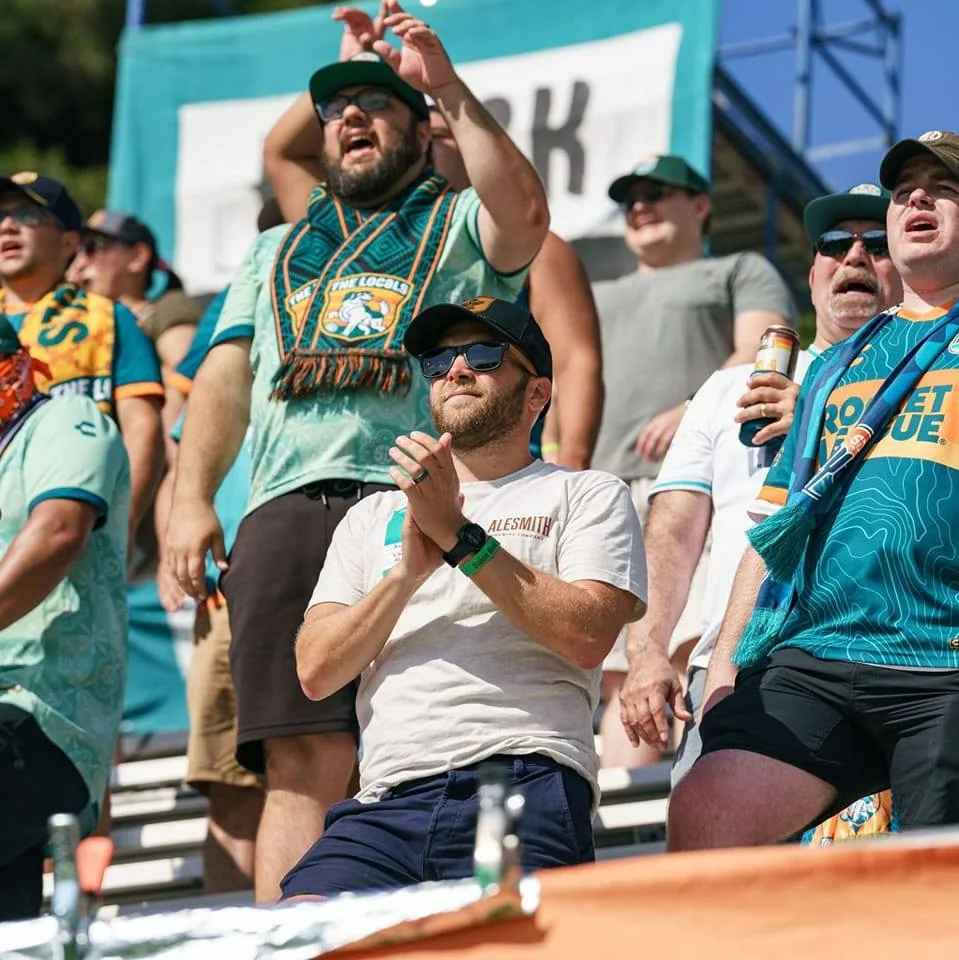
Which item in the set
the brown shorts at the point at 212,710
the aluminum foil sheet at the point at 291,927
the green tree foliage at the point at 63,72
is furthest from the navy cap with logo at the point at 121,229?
the green tree foliage at the point at 63,72

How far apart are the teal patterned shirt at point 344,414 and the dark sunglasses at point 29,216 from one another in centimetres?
142

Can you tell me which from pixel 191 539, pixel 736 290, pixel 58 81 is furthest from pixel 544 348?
pixel 58 81

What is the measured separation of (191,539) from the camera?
437 centimetres

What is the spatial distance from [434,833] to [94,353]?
2.68 meters

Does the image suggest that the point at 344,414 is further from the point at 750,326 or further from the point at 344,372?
the point at 750,326

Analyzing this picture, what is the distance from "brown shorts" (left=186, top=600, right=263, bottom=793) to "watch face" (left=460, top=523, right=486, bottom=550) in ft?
6.12

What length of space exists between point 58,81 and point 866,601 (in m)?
17.6

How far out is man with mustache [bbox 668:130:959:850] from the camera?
325 centimetres

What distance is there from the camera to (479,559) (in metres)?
3.34

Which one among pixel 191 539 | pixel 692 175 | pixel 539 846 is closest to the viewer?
pixel 539 846

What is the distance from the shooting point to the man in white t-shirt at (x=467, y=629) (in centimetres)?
330

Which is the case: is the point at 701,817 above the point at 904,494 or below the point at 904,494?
below

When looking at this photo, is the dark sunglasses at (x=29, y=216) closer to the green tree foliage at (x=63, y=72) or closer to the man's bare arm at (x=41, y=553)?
the man's bare arm at (x=41, y=553)

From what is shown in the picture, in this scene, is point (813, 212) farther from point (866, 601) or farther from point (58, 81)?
point (58, 81)
